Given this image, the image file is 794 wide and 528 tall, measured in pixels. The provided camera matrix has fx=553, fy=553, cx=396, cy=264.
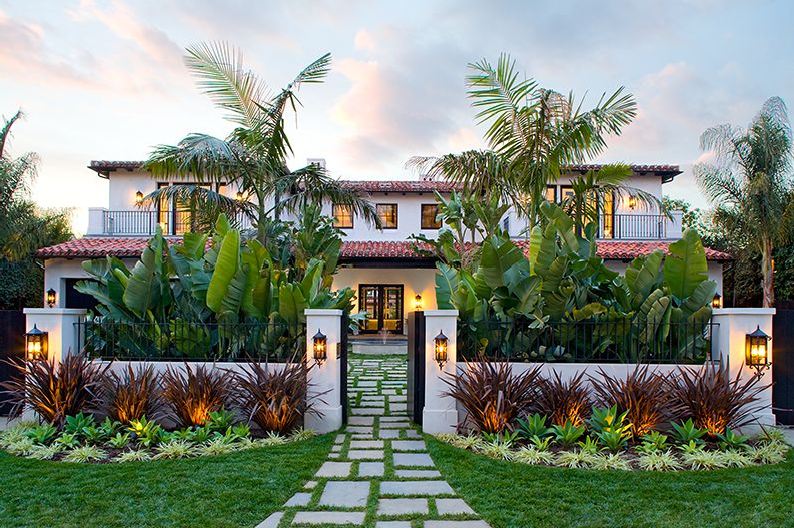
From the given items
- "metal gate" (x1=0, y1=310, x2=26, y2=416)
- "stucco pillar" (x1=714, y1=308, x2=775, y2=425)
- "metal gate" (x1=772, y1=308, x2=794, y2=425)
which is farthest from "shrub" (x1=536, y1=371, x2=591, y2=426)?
"metal gate" (x1=0, y1=310, x2=26, y2=416)

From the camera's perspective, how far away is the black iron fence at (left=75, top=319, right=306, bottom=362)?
7676 mm

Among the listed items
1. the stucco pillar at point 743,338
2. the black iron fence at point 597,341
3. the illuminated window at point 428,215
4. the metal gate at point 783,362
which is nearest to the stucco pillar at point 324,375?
the black iron fence at point 597,341

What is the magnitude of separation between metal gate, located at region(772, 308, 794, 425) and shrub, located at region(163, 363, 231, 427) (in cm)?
740

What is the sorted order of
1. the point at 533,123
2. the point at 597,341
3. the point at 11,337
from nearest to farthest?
the point at 597,341
the point at 11,337
the point at 533,123

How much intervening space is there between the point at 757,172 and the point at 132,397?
18.2 meters

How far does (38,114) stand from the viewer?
1611 cm

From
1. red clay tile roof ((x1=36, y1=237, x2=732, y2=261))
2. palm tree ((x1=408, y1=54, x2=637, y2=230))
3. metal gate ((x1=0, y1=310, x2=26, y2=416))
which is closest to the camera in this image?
metal gate ((x1=0, y1=310, x2=26, y2=416))

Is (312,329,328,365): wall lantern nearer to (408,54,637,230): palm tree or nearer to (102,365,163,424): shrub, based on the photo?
(102,365,163,424): shrub

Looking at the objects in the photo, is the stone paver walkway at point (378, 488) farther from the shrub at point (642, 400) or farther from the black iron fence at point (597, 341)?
the shrub at point (642, 400)

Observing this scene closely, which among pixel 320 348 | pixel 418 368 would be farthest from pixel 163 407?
pixel 418 368

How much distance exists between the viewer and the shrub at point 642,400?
254 inches

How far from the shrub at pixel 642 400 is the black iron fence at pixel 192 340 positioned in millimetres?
4083

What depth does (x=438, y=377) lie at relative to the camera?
23.9ft

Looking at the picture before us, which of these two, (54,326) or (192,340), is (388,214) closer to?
(192,340)
